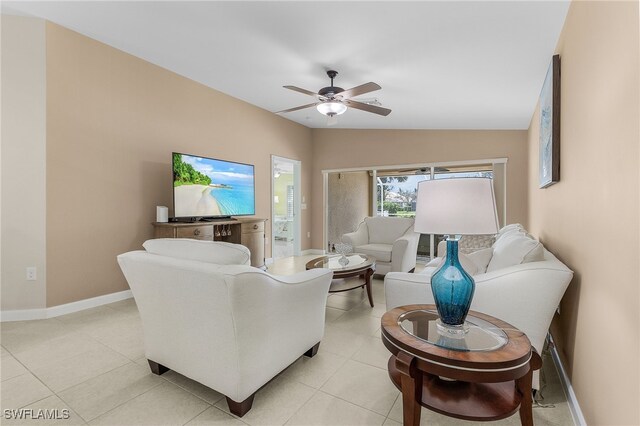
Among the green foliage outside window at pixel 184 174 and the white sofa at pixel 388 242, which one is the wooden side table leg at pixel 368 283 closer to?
the white sofa at pixel 388 242

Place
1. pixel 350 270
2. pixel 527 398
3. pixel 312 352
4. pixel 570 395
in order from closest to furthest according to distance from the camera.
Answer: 1. pixel 527 398
2. pixel 570 395
3. pixel 312 352
4. pixel 350 270

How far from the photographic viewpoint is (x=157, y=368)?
194cm

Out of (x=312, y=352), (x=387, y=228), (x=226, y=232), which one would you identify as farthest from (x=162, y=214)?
(x=387, y=228)

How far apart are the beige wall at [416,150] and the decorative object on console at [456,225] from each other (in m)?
4.40

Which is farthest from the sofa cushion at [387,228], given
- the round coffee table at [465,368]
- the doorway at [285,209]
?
the round coffee table at [465,368]

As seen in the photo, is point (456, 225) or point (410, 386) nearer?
point (410, 386)

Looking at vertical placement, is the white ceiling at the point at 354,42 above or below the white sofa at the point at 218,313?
above

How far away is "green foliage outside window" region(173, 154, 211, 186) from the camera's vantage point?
12.0 ft

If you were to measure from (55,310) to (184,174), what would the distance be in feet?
6.24

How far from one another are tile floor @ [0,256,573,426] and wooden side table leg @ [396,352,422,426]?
1.09ft

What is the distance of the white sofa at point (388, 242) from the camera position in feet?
13.2

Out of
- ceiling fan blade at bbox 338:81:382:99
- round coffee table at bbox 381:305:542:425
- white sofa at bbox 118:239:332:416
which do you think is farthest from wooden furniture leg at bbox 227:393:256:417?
ceiling fan blade at bbox 338:81:382:99

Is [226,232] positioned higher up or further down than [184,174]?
further down

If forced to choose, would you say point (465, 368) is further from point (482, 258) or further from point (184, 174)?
point (184, 174)
